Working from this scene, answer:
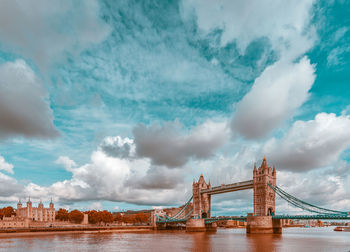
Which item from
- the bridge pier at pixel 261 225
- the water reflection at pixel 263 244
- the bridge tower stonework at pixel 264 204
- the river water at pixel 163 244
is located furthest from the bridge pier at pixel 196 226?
the water reflection at pixel 263 244

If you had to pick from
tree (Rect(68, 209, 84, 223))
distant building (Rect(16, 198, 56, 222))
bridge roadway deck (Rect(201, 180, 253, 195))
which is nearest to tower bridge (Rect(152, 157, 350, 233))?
bridge roadway deck (Rect(201, 180, 253, 195))

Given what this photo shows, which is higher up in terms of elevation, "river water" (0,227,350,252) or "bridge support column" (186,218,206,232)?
"river water" (0,227,350,252)

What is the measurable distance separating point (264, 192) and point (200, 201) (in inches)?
A: 1227

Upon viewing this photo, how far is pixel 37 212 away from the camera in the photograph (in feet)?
404

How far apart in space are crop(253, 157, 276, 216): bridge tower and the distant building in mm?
86355

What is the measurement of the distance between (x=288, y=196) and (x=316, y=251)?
45129mm

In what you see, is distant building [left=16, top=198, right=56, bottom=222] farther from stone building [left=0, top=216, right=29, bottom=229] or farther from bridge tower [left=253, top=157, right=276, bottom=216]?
bridge tower [left=253, top=157, right=276, bottom=216]

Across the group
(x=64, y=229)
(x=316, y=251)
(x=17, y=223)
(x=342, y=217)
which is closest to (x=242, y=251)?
(x=316, y=251)

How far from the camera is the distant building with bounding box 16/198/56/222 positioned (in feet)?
392

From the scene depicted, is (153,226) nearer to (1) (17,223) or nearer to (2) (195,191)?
(2) (195,191)

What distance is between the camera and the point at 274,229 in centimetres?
7550

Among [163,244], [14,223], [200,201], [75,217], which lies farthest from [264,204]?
[14,223]

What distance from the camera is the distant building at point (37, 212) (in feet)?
392

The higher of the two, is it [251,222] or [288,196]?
[288,196]
